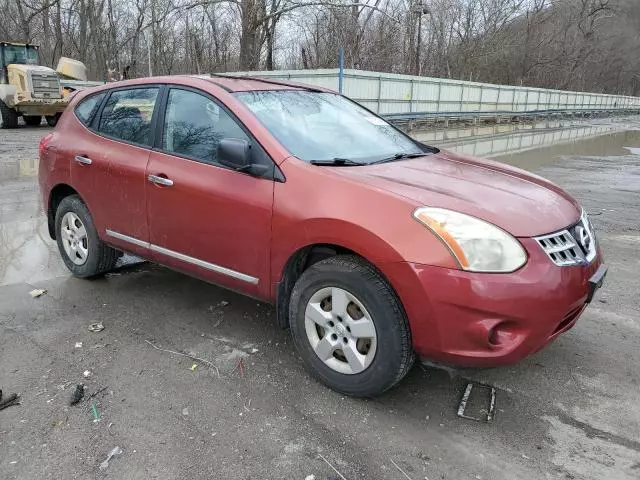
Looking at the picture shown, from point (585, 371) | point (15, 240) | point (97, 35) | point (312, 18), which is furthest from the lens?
point (97, 35)

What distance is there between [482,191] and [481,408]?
3.76ft

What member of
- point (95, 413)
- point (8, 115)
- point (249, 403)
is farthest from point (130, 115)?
point (8, 115)

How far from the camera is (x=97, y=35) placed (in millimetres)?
43094

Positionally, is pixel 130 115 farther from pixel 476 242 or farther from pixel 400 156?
pixel 476 242

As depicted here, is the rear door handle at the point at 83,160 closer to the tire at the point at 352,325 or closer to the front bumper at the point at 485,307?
the tire at the point at 352,325

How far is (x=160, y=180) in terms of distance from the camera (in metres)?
3.64

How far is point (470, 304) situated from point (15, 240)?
16.3 feet

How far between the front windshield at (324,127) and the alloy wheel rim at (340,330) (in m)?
0.83

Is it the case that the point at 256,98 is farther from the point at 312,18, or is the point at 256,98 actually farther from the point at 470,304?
the point at 312,18

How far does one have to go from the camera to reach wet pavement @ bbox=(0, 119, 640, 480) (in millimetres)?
2486

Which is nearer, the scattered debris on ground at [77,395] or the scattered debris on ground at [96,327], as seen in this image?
the scattered debris on ground at [77,395]

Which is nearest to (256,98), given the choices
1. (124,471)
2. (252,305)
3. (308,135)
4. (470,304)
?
(308,135)

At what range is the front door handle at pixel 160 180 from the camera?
3.60 m

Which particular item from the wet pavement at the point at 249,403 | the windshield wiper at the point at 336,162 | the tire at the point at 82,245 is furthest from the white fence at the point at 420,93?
the windshield wiper at the point at 336,162
